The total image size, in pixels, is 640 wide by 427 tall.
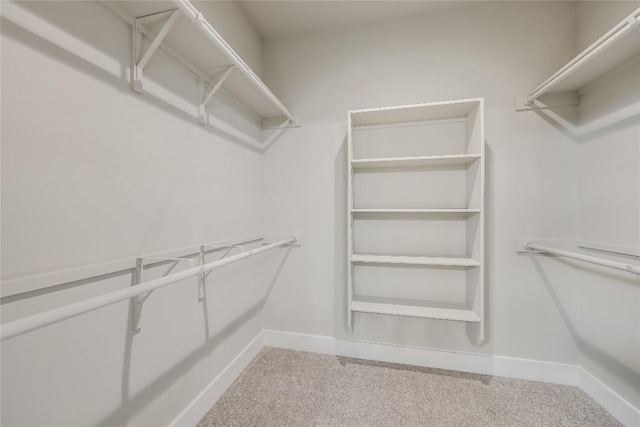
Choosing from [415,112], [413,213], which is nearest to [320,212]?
[413,213]

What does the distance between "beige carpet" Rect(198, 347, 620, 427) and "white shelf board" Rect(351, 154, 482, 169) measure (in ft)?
4.78

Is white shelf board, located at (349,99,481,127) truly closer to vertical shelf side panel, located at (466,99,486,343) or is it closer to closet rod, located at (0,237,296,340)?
vertical shelf side panel, located at (466,99,486,343)

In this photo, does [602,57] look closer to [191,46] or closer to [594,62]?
[594,62]

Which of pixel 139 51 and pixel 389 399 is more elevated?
pixel 139 51

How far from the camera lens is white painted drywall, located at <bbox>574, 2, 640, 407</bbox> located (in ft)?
4.08

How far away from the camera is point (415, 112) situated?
1640 millimetres

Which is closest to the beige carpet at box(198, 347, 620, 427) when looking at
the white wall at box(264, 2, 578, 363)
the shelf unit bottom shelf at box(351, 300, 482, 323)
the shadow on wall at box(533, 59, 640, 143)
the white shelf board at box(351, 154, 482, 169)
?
the white wall at box(264, 2, 578, 363)

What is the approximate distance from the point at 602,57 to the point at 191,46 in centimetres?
203

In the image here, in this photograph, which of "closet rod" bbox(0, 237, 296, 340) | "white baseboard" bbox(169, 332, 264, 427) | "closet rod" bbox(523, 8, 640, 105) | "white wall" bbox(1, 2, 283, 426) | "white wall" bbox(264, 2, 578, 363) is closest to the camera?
"closet rod" bbox(0, 237, 296, 340)

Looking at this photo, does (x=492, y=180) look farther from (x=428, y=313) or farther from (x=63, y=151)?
(x=63, y=151)

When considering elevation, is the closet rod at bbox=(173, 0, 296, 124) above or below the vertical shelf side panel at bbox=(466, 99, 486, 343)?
above

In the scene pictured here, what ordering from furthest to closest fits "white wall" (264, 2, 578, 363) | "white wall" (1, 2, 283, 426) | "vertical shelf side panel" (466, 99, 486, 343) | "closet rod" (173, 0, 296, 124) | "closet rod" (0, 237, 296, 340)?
"white wall" (264, 2, 578, 363), "vertical shelf side panel" (466, 99, 486, 343), "closet rod" (173, 0, 296, 124), "white wall" (1, 2, 283, 426), "closet rod" (0, 237, 296, 340)

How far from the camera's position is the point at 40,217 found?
695mm

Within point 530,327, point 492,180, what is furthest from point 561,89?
point 530,327
